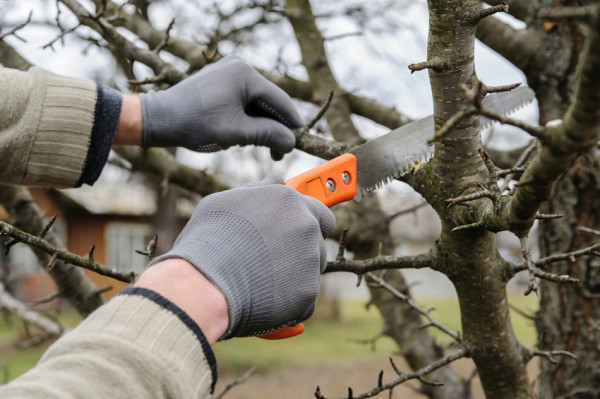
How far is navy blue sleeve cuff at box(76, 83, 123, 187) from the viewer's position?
197cm

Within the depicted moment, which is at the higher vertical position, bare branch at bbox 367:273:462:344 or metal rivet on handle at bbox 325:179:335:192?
metal rivet on handle at bbox 325:179:335:192

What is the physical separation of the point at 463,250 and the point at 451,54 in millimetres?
599

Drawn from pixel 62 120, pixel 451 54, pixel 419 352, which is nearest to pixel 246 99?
pixel 62 120

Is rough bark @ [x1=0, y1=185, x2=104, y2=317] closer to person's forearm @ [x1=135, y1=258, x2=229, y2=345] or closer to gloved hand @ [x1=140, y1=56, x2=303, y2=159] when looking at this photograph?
gloved hand @ [x1=140, y1=56, x2=303, y2=159]

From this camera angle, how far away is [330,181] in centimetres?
195

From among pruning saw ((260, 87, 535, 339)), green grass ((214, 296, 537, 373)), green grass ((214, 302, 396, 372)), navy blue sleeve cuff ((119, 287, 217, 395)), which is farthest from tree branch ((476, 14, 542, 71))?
green grass ((214, 302, 396, 372))

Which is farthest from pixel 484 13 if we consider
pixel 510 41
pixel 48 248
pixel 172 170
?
pixel 172 170

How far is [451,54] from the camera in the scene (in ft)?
4.56

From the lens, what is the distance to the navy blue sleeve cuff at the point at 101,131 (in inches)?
77.6

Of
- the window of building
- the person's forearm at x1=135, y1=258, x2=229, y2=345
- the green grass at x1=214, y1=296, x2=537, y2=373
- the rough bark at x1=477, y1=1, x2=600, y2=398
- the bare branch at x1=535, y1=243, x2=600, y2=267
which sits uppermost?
the person's forearm at x1=135, y1=258, x2=229, y2=345

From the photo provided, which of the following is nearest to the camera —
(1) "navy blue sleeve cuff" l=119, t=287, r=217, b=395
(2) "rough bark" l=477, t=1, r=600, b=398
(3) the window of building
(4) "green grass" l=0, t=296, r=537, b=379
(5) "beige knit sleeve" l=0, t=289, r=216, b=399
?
(5) "beige knit sleeve" l=0, t=289, r=216, b=399

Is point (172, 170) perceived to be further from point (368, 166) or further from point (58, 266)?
point (368, 166)

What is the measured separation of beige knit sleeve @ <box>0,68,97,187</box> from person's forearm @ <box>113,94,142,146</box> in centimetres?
15

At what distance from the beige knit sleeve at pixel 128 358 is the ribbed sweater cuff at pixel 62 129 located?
0.99 m
